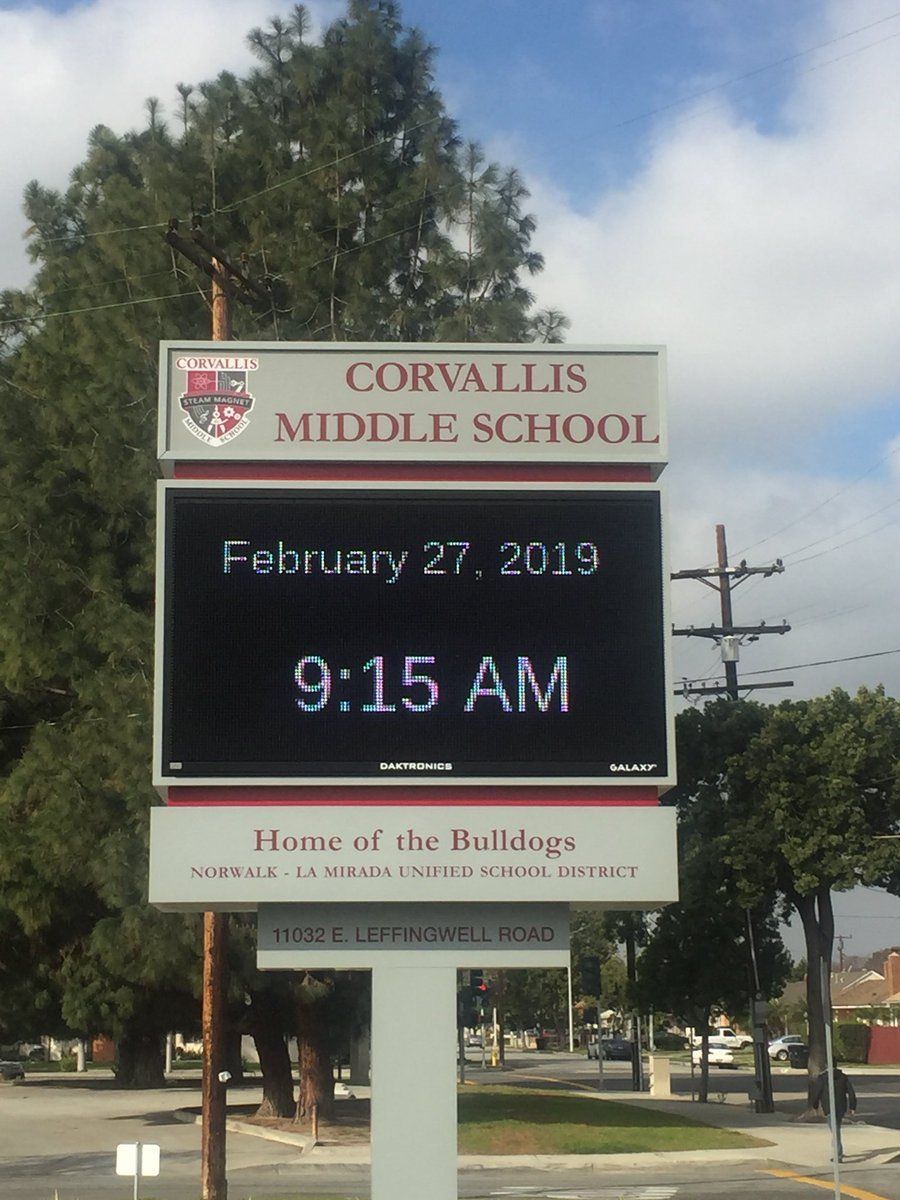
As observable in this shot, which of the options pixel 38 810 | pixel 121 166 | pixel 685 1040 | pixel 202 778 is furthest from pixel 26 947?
pixel 685 1040

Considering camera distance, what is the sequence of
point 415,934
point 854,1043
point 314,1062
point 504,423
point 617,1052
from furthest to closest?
point 617,1052, point 854,1043, point 314,1062, point 504,423, point 415,934

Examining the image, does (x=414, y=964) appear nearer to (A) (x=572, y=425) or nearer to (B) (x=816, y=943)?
(A) (x=572, y=425)

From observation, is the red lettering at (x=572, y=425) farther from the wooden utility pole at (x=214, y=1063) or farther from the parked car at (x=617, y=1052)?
the parked car at (x=617, y=1052)

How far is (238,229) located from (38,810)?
11320 millimetres

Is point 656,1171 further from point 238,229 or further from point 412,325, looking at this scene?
point 238,229

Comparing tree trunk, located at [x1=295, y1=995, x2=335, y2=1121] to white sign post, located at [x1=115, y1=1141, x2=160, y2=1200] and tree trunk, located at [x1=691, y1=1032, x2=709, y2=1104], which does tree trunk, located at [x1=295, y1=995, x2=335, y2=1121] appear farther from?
white sign post, located at [x1=115, y1=1141, x2=160, y2=1200]

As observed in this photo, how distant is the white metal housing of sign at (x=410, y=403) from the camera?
11.7m

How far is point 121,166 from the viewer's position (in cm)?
3041

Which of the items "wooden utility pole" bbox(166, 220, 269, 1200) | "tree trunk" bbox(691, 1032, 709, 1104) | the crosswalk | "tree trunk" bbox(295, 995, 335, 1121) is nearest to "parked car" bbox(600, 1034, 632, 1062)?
"tree trunk" bbox(691, 1032, 709, 1104)

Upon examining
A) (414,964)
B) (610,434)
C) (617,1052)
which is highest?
(610,434)

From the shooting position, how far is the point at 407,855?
11.2 metres

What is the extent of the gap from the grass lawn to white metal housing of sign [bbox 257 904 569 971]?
15.6 m

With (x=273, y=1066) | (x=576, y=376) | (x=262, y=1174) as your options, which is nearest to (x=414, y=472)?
(x=576, y=376)

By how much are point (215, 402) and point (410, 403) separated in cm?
145
